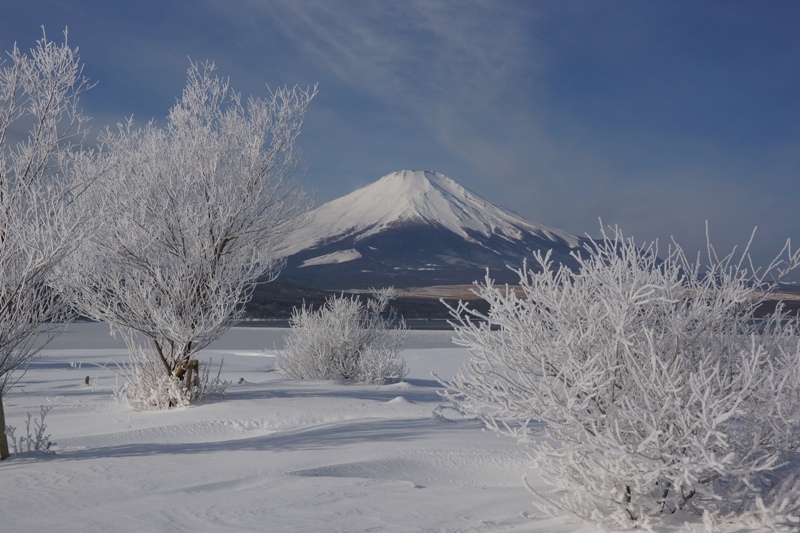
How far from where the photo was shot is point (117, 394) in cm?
955

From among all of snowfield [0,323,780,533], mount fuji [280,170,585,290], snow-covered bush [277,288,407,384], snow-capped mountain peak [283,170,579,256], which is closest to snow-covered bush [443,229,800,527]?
snowfield [0,323,780,533]

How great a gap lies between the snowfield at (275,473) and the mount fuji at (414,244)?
94.2 metres

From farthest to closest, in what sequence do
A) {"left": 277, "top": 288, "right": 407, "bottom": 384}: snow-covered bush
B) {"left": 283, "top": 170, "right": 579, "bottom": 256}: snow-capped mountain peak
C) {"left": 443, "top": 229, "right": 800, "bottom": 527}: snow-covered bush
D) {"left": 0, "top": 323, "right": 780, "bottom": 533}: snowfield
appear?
{"left": 283, "top": 170, "right": 579, "bottom": 256}: snow-capped mountain peak
{"left": 277, "top": 288, "right": 407, "bottom": 384}: snow-covered bush
{"left": 0, "top": 323, "right": 780, "bottom": 533}: snowfield
{"left": 443, "top": 229, "right": 800, "bottom": 527}: snow-covered bush

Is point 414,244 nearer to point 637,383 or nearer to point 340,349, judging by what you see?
point 340,349

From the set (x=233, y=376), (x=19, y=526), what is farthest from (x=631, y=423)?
(x=233, y=376)

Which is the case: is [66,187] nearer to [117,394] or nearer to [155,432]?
[155,432]

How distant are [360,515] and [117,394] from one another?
7184 millimetres

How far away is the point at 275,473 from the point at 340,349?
353 inches

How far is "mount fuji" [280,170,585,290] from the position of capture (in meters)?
121

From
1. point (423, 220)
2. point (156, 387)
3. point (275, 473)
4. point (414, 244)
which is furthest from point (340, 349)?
point (423, 220)

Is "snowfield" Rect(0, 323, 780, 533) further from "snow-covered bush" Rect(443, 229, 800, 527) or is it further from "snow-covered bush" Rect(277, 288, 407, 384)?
"snow-covered bush" Rect(277, 288, 407, 384)

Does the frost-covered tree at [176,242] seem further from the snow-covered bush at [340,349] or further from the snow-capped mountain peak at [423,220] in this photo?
the snow-capped mountain peak at [423,220]

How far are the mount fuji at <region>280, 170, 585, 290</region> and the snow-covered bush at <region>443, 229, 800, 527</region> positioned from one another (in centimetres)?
9866

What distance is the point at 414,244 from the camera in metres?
160
